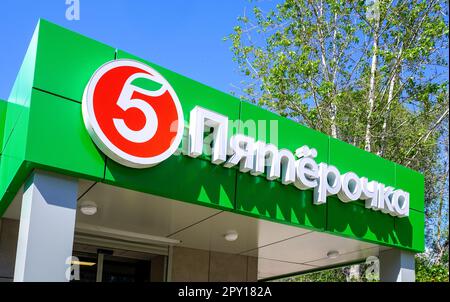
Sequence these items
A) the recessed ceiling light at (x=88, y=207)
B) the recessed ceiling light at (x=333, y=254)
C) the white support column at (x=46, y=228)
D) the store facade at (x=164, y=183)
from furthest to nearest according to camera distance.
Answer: the recessed ceiling light at (x=333, y=254) < the recessed ceiling light at (x=88, y=207) < the store facade at (x=164, y=183) < the white support column at (x=46, y=228)

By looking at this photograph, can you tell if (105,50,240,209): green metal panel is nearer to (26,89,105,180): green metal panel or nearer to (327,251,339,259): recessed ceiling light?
(26,89,105,180): green metal panel

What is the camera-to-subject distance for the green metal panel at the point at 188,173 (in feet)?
20.5

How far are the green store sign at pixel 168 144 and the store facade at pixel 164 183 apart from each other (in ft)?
0.05

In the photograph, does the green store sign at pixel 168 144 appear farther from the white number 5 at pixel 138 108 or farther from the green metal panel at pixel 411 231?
the green metal panel at pixel 411 231

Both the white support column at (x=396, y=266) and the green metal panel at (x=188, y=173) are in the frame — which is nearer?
the green metal panel at (x=188, y=173)

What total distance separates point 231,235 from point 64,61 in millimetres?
3894

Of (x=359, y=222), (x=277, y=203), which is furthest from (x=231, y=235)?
(x=359, y=222)

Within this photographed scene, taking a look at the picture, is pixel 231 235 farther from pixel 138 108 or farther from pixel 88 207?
pixel 138 108

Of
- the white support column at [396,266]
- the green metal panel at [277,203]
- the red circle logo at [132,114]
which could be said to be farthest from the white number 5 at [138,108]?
the white support column at [396,266]

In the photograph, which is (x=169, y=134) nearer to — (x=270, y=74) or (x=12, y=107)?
(x=12, y=107)
